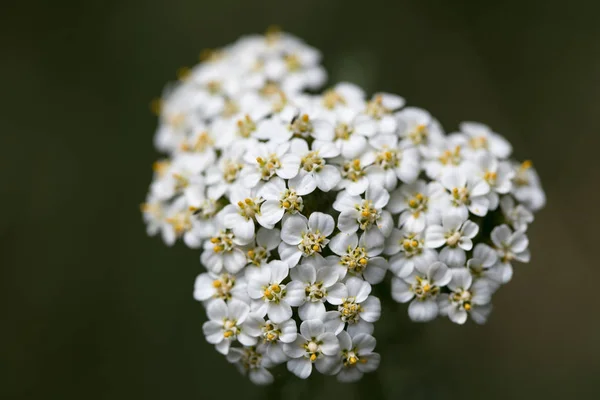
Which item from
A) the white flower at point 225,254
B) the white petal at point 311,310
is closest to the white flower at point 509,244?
the white petal at point 311,310

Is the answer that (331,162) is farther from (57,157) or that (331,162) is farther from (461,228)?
(57,157)

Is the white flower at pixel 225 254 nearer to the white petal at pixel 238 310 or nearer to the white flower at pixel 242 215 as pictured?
A: the white flower at pixel 242 215

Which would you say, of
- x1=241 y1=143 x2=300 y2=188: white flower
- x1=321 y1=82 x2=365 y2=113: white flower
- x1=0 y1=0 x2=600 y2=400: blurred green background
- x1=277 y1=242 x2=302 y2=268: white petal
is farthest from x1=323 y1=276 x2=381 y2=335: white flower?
x1=0 y1=0 x2=600 y2=400: blurred green background

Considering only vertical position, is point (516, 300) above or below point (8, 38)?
below

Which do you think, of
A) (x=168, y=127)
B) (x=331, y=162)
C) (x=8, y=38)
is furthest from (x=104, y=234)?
(x=331, y=162)

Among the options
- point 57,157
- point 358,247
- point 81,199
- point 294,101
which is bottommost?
point 358,247

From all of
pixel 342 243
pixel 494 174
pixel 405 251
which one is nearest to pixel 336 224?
pixel 342 243
